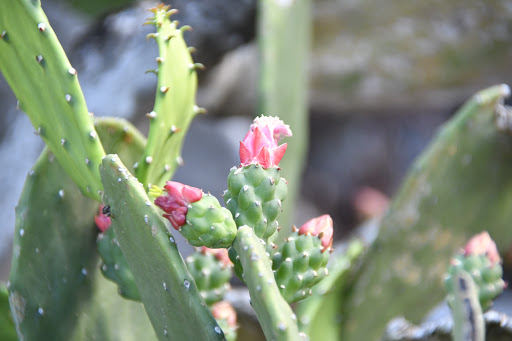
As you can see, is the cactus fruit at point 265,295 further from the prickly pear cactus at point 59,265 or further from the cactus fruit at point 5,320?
the cactus fruit at point 5,320

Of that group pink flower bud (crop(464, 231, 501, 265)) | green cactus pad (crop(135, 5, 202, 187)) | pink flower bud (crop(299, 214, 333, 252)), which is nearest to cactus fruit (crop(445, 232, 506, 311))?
pink flower bud (crop(464, 231, 501, 265))

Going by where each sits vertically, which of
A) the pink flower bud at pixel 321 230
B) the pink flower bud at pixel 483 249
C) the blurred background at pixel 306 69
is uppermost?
the blurred background at pixel 306 69

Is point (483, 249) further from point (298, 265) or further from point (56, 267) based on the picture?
point (56, 267)

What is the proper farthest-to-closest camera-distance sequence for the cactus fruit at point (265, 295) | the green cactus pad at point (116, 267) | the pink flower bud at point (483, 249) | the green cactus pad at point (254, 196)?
the pink flower bud at point (483, 249), the green cactus pad at point (116, 267), the green cactus pad at point (254, 196), the cactus fruit at point (265, 295)

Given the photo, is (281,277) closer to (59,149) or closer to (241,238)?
(241,238)

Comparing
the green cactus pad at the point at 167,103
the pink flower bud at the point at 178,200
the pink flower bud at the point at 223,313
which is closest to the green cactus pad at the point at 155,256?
the pink flower bud at the point at 178,200

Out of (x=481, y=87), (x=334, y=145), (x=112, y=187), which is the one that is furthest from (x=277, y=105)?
(x=334, y=145)

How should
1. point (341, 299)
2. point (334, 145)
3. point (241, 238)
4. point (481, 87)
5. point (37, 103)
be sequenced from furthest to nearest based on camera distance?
1. point (334, 145)
2. point (481, 87)
3. point (341, 299)
4. point (37, 103)
5. point (241, 238)
